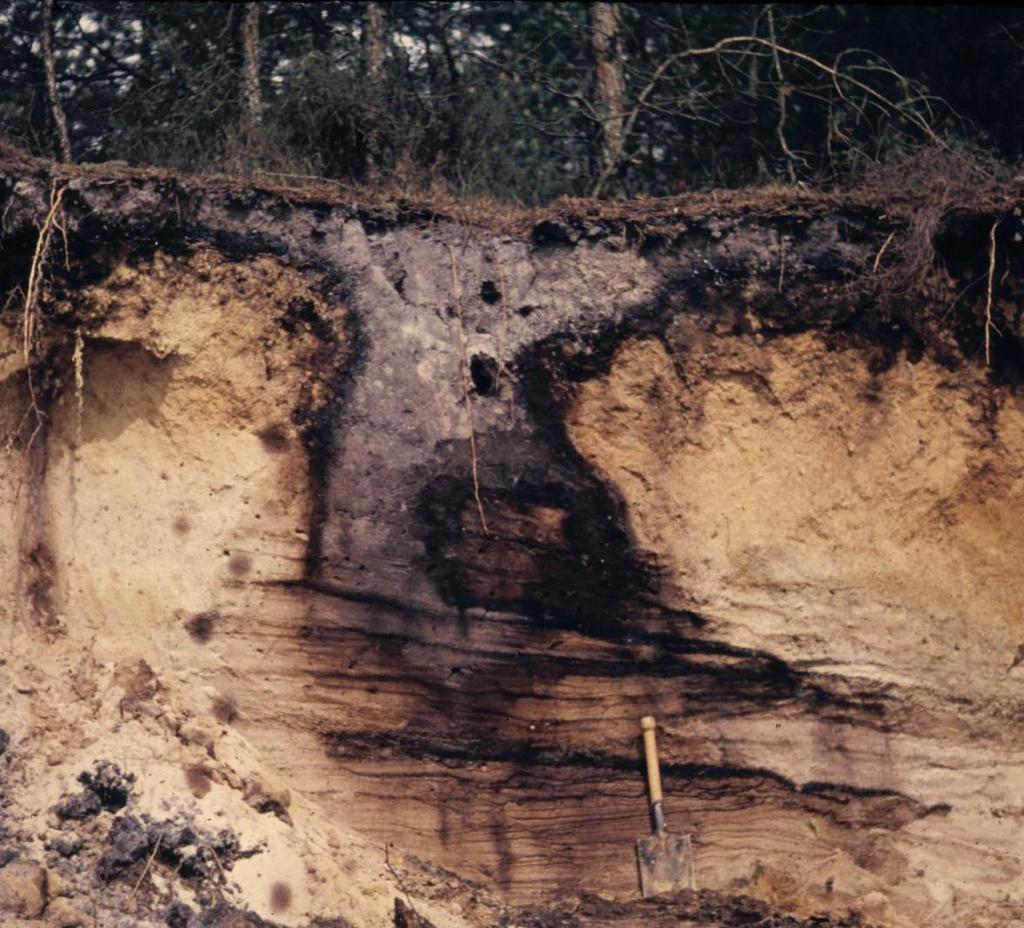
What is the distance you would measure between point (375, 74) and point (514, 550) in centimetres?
352

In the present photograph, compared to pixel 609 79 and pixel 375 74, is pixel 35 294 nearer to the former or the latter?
pixel 375 74

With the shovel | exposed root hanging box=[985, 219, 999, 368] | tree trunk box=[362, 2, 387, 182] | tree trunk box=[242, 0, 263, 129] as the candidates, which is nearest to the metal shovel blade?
the shovel

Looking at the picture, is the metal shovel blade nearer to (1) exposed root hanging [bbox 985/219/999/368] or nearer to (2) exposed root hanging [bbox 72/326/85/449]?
(1) exposed root hanging [bbox 985/219/999/368]

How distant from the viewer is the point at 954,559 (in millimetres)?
6773

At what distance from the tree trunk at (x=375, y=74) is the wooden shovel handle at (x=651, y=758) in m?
3.35

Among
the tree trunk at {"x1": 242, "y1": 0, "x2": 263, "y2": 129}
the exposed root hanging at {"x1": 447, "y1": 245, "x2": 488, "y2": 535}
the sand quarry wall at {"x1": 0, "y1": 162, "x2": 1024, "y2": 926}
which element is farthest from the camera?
the tree trunk at {"x1": 242, "y1": 0, "x2": 263, "y2": 129}

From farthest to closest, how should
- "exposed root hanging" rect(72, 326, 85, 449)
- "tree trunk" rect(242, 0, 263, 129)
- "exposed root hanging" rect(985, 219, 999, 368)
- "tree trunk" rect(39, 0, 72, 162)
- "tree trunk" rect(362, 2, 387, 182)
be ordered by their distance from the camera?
1. "tree trunk" rect(242, 0, 263, 129)
2. "tree trunk" rect(362, 2, 387, 182)
3. "tree trunk" rect(39, 0, 72, 162)
4. "exposed root hanging" rect(985, 219, 999, 368)
5. "exposed root hanging" rect(72, 326, 85, 449)

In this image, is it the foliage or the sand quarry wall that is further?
the foliage

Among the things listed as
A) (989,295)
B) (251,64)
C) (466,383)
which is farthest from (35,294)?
(989,295)

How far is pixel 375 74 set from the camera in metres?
8.50

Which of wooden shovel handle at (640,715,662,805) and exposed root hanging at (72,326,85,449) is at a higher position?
exposed root hanging at (72,326,85,449)

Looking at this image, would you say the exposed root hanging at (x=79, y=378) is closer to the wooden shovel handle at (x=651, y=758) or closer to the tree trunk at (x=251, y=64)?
the tree trunk at (x=251, y=64)

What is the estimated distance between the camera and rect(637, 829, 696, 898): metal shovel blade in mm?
6293

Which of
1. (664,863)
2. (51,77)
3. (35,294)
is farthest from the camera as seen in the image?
(51,77)
